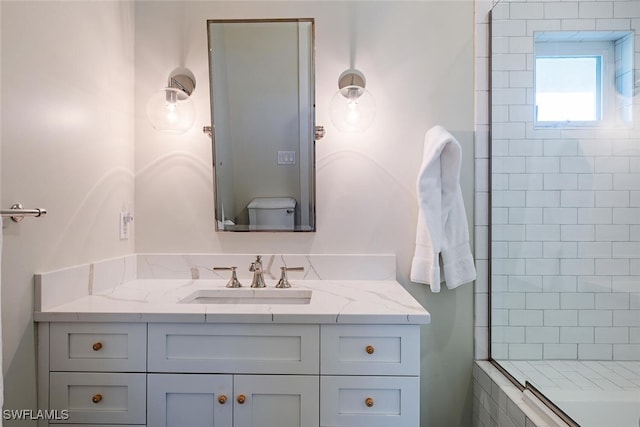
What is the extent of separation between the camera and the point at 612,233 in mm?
1340

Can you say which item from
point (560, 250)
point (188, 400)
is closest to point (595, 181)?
point (560, 250)

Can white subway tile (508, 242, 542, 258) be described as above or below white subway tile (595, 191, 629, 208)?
below

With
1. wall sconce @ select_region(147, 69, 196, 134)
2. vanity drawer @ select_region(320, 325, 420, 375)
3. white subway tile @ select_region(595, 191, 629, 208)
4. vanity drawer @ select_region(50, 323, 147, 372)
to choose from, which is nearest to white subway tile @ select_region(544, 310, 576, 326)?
white subway tile @ select_region(595, 191, 629, 208)

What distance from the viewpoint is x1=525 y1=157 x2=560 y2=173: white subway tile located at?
1522 millimetres

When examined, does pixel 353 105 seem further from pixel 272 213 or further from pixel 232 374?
pixel 232 374

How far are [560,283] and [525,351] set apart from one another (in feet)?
1.10

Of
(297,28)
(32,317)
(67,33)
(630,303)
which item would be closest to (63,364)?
(32,317)

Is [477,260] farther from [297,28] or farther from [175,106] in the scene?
[175,106]

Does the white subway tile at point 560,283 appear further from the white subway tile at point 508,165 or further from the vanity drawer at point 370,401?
the vanity drawer at point 370,401

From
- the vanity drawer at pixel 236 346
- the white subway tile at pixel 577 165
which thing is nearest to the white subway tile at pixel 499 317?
the white subway tile at pixel 577 165

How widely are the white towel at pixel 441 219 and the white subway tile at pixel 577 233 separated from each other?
0.35m

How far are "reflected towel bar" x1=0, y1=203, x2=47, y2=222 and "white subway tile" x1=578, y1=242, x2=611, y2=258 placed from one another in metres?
1.78

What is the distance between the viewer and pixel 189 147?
180 cm

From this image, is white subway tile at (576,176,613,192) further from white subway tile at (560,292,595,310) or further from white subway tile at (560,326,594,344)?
white subway tile at (560,326,594,344)
